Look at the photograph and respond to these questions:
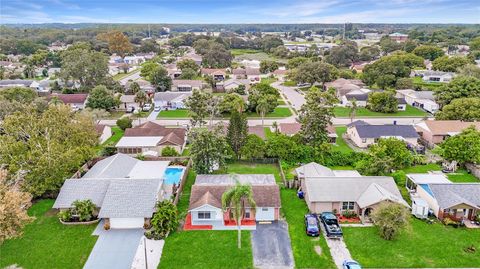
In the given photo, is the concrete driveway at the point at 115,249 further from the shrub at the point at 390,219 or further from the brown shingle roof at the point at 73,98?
the brown shingle roof at the point at 73,98

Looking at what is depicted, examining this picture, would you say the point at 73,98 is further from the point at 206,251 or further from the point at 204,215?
the point at 206,251

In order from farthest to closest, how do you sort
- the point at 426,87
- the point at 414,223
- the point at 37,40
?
the point at 37,40 → the point at 426,87 → the point at 414,223

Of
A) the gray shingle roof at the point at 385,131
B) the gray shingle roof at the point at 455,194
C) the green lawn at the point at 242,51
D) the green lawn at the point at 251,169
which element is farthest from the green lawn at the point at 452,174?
the green lawn at the point at 242,51

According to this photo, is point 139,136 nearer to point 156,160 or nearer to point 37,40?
point 156,160

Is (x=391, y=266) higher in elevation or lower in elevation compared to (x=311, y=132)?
lower

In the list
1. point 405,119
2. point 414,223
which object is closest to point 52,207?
point 414,223

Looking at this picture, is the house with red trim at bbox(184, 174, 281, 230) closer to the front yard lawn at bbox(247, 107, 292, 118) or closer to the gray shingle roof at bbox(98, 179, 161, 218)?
the gray shingle roof at bbox(98, 179, 161, 218)

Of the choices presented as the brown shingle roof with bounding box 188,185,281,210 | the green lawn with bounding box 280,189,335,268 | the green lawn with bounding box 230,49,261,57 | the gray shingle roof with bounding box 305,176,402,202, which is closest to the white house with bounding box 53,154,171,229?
the brown shingle roof with bounding box 188,185,281,210
